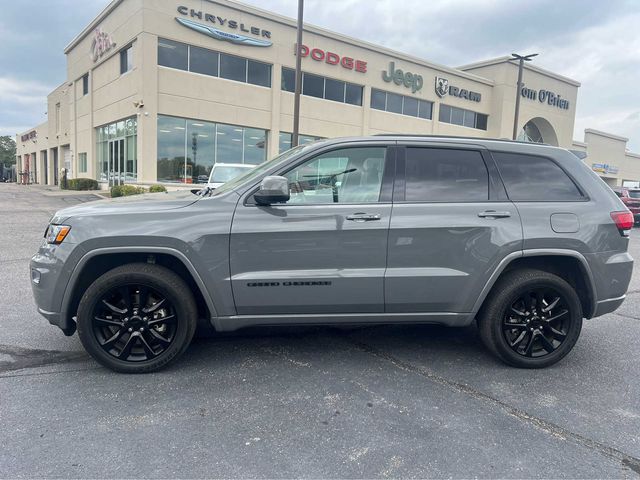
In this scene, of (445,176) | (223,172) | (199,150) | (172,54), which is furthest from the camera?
(199,150)

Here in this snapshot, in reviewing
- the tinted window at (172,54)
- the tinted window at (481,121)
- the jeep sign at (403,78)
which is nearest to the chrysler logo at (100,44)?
the tinted window at (172,54)

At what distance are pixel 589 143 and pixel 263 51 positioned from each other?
136 ft

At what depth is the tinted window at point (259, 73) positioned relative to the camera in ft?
76.6

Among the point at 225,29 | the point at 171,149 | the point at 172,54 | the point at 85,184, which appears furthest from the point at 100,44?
the point at 171,149

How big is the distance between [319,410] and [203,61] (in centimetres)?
2175

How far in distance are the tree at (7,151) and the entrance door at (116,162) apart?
72.7 meters

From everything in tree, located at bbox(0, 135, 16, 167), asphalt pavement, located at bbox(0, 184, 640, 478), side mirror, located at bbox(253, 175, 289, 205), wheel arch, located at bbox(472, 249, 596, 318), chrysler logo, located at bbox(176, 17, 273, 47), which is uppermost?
chrysler logo, located at bbox(176, 17, 273, 47)

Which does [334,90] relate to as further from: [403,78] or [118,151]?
[118,151]

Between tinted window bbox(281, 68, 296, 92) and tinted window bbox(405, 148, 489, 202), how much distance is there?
873 inches

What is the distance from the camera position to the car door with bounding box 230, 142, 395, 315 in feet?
11.3

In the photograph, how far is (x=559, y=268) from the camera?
13.0 ft

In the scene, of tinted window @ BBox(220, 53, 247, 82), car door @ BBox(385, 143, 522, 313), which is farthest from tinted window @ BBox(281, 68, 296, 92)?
car door @ BBox(385, 143, 522, 313)

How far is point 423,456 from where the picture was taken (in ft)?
8.45

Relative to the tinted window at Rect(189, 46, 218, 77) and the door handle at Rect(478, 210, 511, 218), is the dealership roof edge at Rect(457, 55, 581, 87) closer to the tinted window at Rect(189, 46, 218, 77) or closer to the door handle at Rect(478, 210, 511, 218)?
the tinted window at Rect(189, 46, 218, 77)
